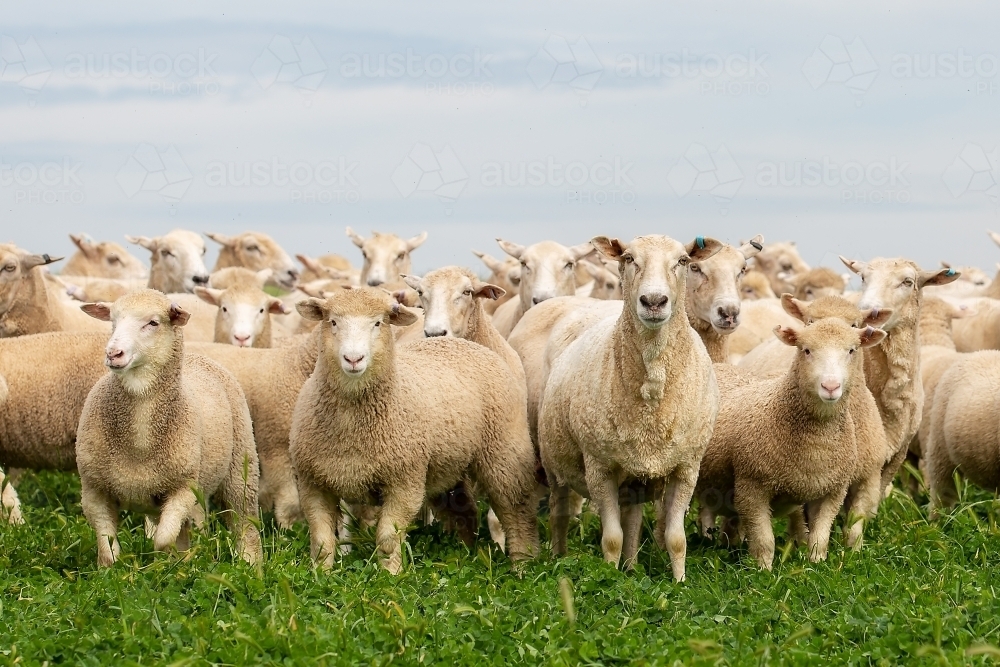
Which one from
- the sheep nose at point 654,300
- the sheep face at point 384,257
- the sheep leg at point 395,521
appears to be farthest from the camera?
the sheep face at point 384,257

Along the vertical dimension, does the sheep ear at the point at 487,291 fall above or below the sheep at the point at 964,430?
above

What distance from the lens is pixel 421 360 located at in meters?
7.52

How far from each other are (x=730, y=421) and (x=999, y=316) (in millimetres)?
6214

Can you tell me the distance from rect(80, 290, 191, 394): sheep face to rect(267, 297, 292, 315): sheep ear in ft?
10.5

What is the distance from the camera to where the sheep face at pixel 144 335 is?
665 cm

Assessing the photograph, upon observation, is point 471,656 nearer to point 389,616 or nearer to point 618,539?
point 389,616

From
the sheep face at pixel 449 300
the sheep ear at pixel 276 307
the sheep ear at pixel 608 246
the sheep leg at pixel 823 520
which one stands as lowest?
the sheep leg at pixel 823 520

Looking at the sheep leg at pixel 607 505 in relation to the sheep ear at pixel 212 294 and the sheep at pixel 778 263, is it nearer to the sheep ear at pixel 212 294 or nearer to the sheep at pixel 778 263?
the sheep ear at pixel 212 294

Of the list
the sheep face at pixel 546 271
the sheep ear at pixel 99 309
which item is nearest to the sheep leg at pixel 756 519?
the sheep ear at pixel 99 309

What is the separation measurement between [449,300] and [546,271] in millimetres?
2858

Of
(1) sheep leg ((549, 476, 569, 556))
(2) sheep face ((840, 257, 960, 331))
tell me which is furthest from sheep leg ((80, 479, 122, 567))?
(2) sheep face ((840, 257, 960, 331))

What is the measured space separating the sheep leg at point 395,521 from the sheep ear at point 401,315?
868 millimetres

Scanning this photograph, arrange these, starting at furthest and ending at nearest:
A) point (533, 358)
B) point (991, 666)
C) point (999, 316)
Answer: point (999, 316), point (533, 358), point (991, 666)

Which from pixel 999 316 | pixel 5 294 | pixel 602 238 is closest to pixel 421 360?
pixel 602 238
